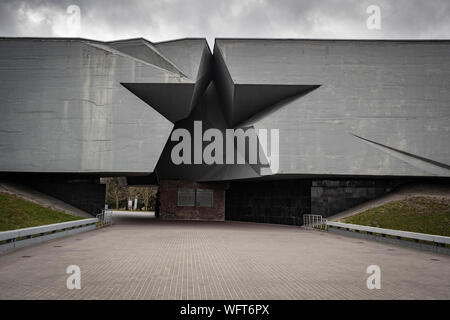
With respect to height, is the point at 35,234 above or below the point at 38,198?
below

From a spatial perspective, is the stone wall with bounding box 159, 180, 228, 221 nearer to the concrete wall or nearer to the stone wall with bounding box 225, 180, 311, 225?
the stone wall with bounding box 225, 180, 311, 225

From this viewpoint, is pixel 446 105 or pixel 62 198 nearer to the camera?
pixel 446 105

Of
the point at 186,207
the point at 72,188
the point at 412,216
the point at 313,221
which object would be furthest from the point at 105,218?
the point at 412,216

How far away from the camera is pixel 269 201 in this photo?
27.3 meters

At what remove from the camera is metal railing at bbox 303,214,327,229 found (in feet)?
69.7

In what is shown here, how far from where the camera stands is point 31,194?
23.0 meters

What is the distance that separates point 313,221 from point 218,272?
52.5ft

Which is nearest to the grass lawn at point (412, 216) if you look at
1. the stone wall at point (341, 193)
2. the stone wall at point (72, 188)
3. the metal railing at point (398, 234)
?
the metal railing at point (398, 234)

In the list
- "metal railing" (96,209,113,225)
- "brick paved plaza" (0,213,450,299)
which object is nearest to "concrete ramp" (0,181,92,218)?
"metal railing" (96,209,113,225)

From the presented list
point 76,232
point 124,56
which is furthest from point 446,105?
point 76,232

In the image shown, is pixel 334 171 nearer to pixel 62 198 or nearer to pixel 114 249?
pixel 114 249

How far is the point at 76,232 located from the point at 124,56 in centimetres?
1202

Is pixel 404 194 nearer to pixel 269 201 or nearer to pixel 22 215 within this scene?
pixel 269 201

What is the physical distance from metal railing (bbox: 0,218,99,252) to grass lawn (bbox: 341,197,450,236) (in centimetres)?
1390
